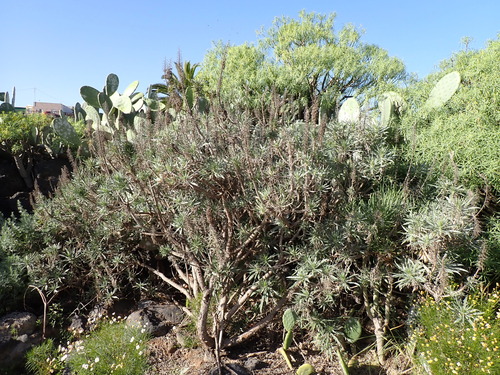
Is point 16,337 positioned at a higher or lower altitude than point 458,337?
lower

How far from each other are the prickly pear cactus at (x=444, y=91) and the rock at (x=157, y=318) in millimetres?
3237

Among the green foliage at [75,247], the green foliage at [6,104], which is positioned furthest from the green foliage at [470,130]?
the green foliage at [6,104]

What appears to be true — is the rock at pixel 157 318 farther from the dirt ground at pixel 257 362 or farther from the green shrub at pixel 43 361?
the green shrub at pixel 43 361

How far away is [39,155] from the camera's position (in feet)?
25.5

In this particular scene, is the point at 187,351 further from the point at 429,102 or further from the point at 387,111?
the point at 429,102

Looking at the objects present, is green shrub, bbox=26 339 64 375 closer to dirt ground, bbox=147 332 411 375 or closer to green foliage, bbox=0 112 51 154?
dirt ground, bbox=147 332 411 375

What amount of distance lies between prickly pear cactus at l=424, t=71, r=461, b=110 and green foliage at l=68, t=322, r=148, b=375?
3503 millimetres

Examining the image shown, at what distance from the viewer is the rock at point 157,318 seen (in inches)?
144

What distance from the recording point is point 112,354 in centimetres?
309

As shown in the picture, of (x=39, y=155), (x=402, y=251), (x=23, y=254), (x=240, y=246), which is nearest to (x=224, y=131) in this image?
(x=240, y=246)

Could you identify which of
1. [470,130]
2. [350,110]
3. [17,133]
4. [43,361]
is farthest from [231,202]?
[17,133]

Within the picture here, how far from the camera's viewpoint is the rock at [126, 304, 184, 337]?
3.66 metres

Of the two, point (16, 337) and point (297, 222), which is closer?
point (297, 222)

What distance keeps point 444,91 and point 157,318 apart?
11.7ft
